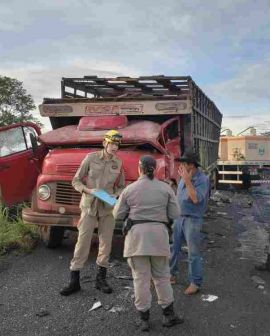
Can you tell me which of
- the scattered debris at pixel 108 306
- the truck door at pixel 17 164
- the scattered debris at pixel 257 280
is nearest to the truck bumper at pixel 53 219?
the truck door at pixel 17 164

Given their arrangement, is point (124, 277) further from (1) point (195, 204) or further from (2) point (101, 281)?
(1) point (195, 204)

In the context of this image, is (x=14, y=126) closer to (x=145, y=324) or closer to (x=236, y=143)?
(x=145, y=324)

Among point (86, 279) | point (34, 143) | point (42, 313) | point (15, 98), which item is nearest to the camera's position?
point (42, 313)

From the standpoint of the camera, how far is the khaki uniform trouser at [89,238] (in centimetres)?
532

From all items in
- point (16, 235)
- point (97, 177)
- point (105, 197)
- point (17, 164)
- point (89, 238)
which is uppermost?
point (17, 164)

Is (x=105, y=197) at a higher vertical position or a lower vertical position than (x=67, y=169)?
lower

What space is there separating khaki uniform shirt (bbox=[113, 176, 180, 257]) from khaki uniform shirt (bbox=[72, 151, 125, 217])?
3.55ft

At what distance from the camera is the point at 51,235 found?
7105mm

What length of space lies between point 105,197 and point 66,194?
1577mm

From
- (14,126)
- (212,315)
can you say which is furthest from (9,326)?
→ (14,126)

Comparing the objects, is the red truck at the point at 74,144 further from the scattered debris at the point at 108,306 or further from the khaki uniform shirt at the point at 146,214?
the khaki uniform shirt at the point at 146,214

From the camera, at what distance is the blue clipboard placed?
511 cm

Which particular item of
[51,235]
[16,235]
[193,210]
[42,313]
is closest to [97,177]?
[193,210]

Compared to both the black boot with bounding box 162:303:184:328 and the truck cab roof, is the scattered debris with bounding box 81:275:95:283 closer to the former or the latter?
the black boot with bounding box 162:303:184:328
